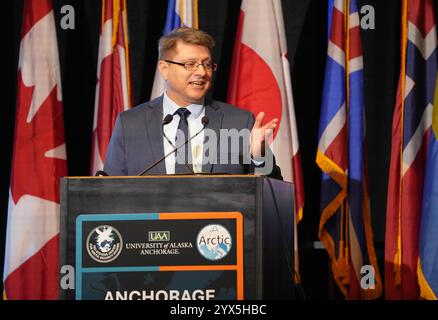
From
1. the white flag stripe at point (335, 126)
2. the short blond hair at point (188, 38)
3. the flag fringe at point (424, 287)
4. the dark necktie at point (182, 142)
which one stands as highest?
the short blond hair at point (188, 38)

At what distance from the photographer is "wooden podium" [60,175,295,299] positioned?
261 cm

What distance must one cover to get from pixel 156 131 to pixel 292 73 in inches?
94.8

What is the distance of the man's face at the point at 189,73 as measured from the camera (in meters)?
3.45

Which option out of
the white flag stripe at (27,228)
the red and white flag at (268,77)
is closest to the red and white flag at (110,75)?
the white flag stripe at (27,228)

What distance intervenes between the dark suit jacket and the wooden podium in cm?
64

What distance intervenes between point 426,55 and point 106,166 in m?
2.56

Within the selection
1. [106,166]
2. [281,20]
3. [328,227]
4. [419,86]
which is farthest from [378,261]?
[106,166]

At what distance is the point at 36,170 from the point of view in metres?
5.12

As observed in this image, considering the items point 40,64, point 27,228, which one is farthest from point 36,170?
point 40,64

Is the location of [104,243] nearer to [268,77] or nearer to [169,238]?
[169,238]

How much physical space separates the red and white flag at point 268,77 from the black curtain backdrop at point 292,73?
427 millimetres

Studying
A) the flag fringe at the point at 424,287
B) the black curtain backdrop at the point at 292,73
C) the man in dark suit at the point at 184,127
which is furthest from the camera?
the black curtain backdrop at the point at 292,73

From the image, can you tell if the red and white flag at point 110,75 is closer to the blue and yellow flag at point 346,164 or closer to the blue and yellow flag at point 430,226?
the blue and yellow flag at point 346,164

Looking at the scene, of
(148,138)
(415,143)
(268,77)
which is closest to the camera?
(148,138)
